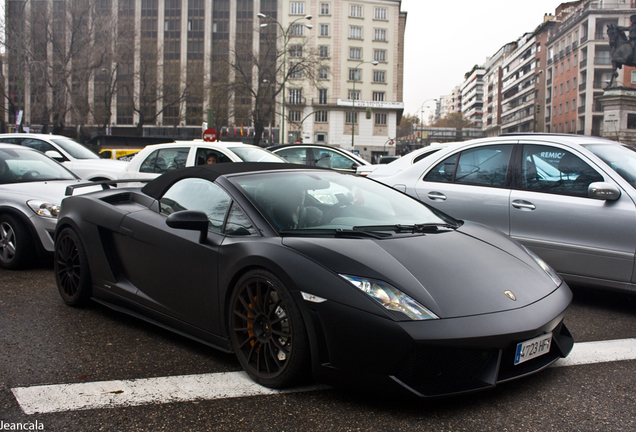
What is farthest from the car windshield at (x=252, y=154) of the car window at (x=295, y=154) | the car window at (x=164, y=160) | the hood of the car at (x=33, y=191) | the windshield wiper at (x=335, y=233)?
the windshield wiper at (x=335, y=233)

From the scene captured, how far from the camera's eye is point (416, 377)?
2621mm

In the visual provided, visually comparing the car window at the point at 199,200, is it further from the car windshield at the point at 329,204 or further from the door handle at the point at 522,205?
the door handle at the point at 522,205

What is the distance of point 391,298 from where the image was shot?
8.79ft

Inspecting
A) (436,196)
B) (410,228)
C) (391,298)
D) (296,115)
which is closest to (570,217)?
(436,196)

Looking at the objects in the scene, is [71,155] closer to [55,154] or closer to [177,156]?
[55,154]

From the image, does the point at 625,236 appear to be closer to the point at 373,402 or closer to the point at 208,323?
the point at 373,402

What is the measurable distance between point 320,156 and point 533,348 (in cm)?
1159

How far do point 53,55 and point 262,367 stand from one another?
3858 cm

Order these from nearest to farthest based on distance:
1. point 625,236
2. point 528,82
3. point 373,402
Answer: point 373,402, point 625,236, point 528,82

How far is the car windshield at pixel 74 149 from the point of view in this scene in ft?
42.0

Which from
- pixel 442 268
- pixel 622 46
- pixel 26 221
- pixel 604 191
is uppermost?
pixel 622 46

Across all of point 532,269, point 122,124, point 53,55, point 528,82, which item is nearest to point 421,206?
point 532,269

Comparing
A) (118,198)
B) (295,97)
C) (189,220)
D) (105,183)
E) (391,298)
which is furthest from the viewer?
(295,97)

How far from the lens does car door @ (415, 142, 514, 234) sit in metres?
5.36
